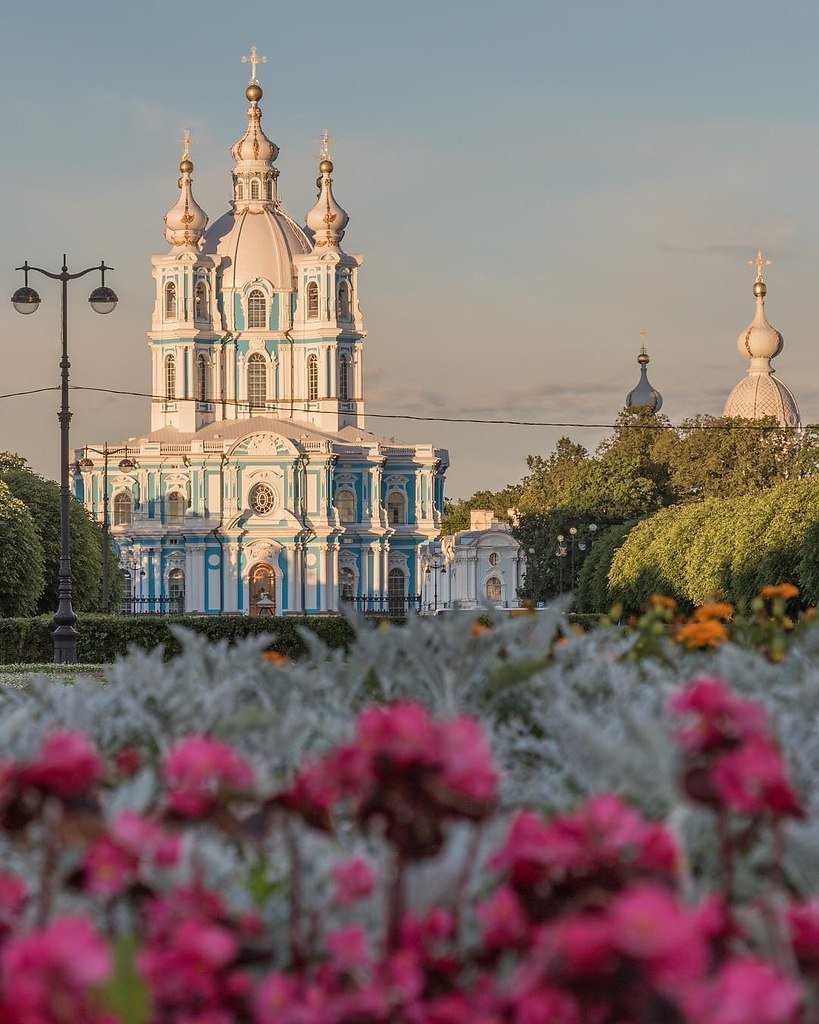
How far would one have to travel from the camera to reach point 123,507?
88.2 metres

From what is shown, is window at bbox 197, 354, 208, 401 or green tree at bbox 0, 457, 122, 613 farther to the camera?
window at bbox 197, 354, 208, 401

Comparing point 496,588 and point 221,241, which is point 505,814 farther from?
point 221,241

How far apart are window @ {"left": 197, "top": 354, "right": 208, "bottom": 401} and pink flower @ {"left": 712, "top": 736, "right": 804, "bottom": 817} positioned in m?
89.5

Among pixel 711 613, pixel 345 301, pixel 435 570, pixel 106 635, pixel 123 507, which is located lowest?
pixel 106 635

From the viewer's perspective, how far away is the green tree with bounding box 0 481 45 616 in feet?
133

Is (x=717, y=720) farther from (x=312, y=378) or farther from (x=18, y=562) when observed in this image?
(x=312, y=378)

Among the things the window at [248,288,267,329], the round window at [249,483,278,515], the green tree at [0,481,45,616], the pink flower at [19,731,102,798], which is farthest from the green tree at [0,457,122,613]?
the pink flower at [19,731,102,798]

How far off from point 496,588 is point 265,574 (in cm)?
1269

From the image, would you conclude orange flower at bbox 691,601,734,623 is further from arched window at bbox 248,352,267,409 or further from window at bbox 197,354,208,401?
arched window at bbox 248,352,267,409

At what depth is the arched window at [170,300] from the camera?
9269 centimetres

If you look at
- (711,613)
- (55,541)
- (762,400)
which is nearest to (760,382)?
(762,400)

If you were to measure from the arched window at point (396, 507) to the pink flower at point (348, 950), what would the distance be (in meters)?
87.7

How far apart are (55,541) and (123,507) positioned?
39928mm

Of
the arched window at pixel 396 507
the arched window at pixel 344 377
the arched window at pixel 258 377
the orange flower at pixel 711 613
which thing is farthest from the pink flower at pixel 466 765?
the arched window at pixel 258 377
